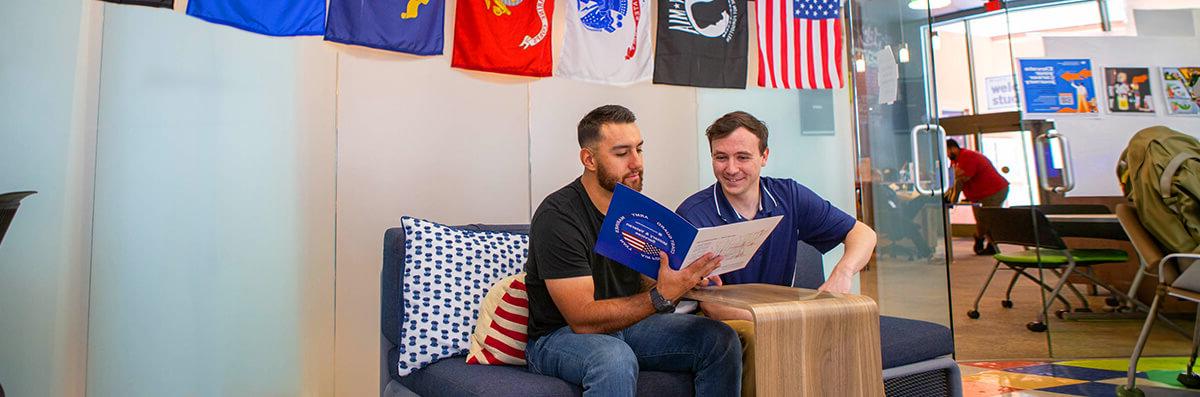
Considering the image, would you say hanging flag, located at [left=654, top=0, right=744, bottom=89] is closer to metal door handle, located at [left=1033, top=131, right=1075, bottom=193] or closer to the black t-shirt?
the black t-shirt

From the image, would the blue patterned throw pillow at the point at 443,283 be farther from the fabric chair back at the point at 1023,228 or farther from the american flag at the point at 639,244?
the fabric chair back at the point at 1023,228

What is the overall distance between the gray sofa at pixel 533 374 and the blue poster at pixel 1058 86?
10.7 feet

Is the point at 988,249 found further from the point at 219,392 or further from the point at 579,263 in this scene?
the point at 219,392

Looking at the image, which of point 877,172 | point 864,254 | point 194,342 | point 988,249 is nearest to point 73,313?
point 194,342

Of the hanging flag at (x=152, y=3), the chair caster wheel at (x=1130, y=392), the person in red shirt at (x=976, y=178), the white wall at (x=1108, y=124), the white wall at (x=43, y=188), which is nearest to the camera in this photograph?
the white wall at (x=43, y=188)

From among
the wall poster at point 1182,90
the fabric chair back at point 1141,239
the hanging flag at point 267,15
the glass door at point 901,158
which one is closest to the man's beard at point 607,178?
the hanging flag at point 267,15

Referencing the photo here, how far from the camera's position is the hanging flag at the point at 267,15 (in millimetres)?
2717

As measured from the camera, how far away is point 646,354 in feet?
6.15

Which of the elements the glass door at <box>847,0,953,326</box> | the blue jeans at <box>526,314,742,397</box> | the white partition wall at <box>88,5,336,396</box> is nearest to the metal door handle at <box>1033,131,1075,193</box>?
the glass door at <box>847,0,953,326</box>

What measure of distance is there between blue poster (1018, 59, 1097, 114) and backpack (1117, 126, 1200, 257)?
1.49 metres

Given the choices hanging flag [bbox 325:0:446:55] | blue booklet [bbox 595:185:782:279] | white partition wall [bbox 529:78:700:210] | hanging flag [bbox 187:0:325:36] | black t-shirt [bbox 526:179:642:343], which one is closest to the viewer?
blue booklet [bbox 595:185:782:279]

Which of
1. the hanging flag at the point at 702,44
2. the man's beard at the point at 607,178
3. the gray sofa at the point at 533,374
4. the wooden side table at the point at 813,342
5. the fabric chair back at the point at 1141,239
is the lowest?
the gray sofa at the point at 533,374

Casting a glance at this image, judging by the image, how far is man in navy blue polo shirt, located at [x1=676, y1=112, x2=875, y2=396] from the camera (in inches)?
85.3

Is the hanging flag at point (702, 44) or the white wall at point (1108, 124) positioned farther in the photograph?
the white wall at point (1108, 124)
